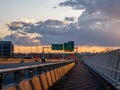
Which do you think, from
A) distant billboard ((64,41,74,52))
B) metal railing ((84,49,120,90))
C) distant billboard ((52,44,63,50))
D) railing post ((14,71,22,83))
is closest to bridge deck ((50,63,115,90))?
metal railing ((84,49,120,90))

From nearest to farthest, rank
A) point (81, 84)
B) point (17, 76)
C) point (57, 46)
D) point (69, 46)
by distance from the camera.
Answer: point (17, 76) → point (81, 84) → point (69, 46) → point (57, 46)

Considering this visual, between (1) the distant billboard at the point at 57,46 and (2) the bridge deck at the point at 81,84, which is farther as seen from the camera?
(1) the distant billboard at the point at 57,46

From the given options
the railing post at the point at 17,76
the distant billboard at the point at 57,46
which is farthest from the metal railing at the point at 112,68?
the distant billboard at the point at 57,46

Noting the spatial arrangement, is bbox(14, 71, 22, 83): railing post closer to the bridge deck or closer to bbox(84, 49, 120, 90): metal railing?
the bridge deck

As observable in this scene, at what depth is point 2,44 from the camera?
18388 centimetres

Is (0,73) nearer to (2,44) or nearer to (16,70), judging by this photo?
(16,70)

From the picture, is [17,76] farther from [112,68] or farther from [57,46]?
[57,46]

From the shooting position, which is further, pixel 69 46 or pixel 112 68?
pixel 69 46

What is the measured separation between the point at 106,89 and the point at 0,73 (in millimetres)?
13874

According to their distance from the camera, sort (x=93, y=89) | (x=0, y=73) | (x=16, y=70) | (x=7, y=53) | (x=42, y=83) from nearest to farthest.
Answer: (x=0, y=73) → (x=16, y=70) → (x=42, y=83) → (x=93, y=89) → (x=7, y=53)

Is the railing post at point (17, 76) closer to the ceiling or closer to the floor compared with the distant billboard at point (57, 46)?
closer to the floor

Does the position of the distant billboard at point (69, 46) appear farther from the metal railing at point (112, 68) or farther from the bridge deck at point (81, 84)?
the bridge deck at point (81, 84)

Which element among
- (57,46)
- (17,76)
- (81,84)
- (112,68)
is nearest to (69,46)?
(57,46)

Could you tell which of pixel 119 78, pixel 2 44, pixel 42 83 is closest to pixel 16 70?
pixel 42 83
